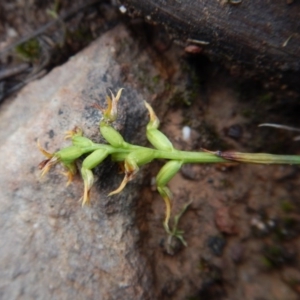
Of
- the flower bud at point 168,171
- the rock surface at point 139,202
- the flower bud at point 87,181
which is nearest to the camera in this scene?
the flower bud at point 87,181

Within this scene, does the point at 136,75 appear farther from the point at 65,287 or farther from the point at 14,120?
the point at 65,287

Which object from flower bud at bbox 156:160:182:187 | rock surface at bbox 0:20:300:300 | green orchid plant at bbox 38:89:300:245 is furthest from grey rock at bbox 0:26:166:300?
flower bud at bbox 156:160:182:187

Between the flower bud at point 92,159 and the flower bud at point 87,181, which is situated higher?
the flower bud at point 92,159

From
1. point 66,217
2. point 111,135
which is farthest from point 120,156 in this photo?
point 66,217

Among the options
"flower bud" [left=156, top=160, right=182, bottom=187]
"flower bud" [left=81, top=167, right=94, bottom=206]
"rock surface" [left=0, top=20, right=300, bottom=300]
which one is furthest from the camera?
"rock surface" [left=0, top=20, right=300, bottom=300]

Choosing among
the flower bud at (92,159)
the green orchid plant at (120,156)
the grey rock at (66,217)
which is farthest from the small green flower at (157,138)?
the flower bud at (92,159)

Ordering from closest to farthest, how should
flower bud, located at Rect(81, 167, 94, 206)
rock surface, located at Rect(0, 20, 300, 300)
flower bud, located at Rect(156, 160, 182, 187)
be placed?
1. flower bud, located at Rect(81, 167, 94, 206)
2. flower bud, located at Rect(156, 160, 182, 187)
3. rock surface, located at Rect(0, 20, 300, 300)

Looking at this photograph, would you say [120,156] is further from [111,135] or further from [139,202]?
[139,202]

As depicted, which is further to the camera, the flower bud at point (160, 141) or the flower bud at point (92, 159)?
the flower bud at point (160, 141)

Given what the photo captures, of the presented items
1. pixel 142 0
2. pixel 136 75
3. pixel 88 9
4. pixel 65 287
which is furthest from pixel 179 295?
pixel 88 9

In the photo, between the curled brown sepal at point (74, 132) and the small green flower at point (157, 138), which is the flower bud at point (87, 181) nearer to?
the curled brown sepal at point (74, 132)

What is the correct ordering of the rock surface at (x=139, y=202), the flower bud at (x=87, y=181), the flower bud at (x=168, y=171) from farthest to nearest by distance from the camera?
the rock surface at (x=139, y=202) < the flower bud at (x=168, y=171) < the flower bud at (x=87, y=181)

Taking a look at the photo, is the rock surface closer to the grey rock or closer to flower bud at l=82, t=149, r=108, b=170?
the grey rock
